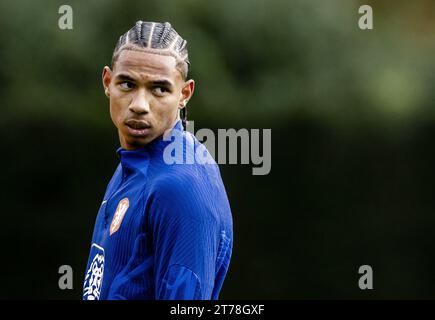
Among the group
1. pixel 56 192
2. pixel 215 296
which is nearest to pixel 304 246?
pixel 56 192

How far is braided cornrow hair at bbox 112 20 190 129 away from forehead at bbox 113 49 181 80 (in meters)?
0.02

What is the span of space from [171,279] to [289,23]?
11.4ft

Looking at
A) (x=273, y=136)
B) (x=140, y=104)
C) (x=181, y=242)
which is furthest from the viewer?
(x=273, y=136)

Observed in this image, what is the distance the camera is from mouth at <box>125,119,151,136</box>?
2564mm

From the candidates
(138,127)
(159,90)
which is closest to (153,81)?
(159,90)

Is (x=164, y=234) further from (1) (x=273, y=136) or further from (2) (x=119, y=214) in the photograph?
(1) (x=273, y=136)

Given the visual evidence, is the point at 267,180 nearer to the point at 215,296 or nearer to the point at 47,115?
the point at 47,115

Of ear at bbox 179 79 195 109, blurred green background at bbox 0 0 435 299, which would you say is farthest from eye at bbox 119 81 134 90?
blurred green background at bbox 0 0 435 299

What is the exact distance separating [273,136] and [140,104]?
2.96 m

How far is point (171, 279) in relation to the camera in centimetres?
234

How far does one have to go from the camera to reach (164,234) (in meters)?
2.37

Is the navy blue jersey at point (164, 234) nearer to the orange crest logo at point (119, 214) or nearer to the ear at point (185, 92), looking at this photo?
the orange crest logo at point (119, 214)

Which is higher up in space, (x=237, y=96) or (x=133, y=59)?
(x=237, y=96)
